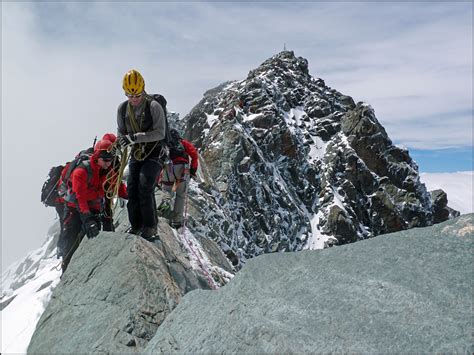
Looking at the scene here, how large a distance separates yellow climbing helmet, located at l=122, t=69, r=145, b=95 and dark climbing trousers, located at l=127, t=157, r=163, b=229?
1289 mm

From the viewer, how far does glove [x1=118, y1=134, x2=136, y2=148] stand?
7128mm

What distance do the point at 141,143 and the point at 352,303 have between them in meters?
5.07

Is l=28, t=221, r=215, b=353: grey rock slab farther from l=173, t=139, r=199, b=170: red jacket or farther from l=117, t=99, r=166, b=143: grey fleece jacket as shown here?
l=173, t=139, r=199, b=170: red jacket

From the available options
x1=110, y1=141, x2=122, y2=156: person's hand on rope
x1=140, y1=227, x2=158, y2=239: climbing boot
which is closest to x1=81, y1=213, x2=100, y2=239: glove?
x1=140, y1=227, x2=158, y2=239: climbing boot

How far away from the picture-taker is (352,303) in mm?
3488

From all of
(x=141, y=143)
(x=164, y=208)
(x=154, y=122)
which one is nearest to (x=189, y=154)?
(x=164, y=208)

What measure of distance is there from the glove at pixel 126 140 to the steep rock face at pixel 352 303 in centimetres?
370

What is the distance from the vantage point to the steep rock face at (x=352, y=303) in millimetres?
3152

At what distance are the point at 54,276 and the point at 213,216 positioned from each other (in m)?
8.99

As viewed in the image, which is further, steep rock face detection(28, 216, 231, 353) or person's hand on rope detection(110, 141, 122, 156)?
person's hand on rope detection(110, 141, 122, 156)

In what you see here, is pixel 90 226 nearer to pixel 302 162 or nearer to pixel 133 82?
pixel 133 82

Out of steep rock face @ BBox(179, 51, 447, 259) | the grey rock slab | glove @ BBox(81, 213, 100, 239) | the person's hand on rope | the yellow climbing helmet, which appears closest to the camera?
the grey rock slab

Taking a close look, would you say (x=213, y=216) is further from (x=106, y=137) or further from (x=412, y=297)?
(x=412, y=297)

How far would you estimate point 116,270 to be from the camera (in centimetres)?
607
